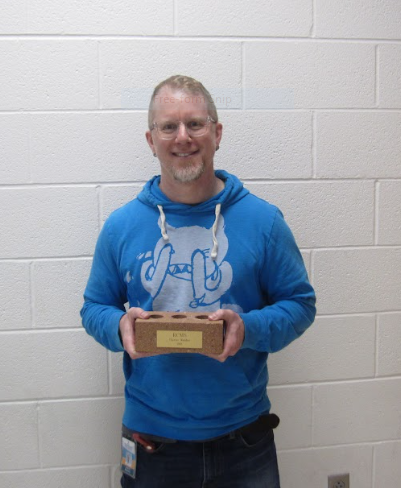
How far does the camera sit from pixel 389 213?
1.82 meters

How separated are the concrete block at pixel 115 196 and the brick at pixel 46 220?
0.09 feet

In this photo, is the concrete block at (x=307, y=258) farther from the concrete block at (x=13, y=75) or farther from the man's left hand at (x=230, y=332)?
the concrete block at (x=13, y=75)

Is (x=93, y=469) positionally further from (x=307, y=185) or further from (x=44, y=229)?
(x=307, y=185)

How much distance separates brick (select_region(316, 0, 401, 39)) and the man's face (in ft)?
2.07

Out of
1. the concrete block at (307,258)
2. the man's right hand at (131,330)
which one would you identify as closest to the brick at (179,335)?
the man's right hand at (131,330)

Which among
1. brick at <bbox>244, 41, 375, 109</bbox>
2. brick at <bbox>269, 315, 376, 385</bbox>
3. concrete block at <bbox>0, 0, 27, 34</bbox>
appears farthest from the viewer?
brick at <bbox>269, 315, 376, 385</bbox>

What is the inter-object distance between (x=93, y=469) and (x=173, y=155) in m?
1.10

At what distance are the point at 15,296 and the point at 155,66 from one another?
84 cm

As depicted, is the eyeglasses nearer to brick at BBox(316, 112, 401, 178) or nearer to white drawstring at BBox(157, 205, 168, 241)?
white drawstring at BBox(157, 205, 168, 241)

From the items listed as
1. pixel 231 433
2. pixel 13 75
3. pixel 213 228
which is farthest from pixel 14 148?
pixel 231 433

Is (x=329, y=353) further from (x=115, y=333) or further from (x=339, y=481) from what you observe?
(x=115, y=333)

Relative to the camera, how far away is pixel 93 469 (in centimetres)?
179

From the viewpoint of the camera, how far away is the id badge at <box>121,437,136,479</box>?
1424 millimetres

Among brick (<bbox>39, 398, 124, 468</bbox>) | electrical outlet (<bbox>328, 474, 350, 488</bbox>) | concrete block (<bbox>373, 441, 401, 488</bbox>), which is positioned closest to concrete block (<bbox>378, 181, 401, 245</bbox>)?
concrete block (<bbox>373, 441, 401, 488</bbox>)
